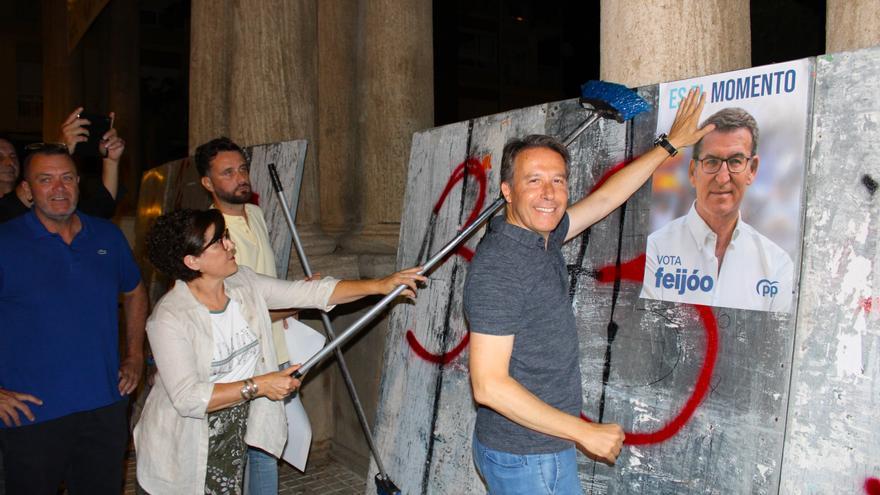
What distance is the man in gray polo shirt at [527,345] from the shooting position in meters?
1.85

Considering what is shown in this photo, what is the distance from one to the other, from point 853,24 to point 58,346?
362 cm

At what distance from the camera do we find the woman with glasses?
8.41 ft

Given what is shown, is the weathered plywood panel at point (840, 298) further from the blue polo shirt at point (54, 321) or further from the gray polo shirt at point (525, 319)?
the blue polo shirt at point (54, 321)

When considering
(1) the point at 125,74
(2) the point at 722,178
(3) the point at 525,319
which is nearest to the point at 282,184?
(3) the point at 525,319

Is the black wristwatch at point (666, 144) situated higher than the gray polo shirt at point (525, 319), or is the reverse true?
the black wristwatch at point (666, 144)

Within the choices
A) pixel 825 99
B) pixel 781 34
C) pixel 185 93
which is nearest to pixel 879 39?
pixel 825 99

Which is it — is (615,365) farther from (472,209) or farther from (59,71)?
(59,71)

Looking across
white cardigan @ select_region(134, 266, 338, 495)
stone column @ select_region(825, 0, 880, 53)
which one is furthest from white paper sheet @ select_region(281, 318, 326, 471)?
stone column @ select_region(825, 0, 880, 53)

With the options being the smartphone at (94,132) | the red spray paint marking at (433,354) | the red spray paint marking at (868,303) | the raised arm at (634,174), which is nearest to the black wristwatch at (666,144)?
the raised arm at (634,174)

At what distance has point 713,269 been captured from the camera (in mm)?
2193

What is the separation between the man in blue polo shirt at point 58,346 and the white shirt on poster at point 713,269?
91.7 inches

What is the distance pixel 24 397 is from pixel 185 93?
2776cm

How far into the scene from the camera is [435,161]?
11.0 feet

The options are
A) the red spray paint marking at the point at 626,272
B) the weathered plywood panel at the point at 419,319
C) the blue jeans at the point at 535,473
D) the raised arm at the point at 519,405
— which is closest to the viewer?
the raised arm at the point at 519,405
